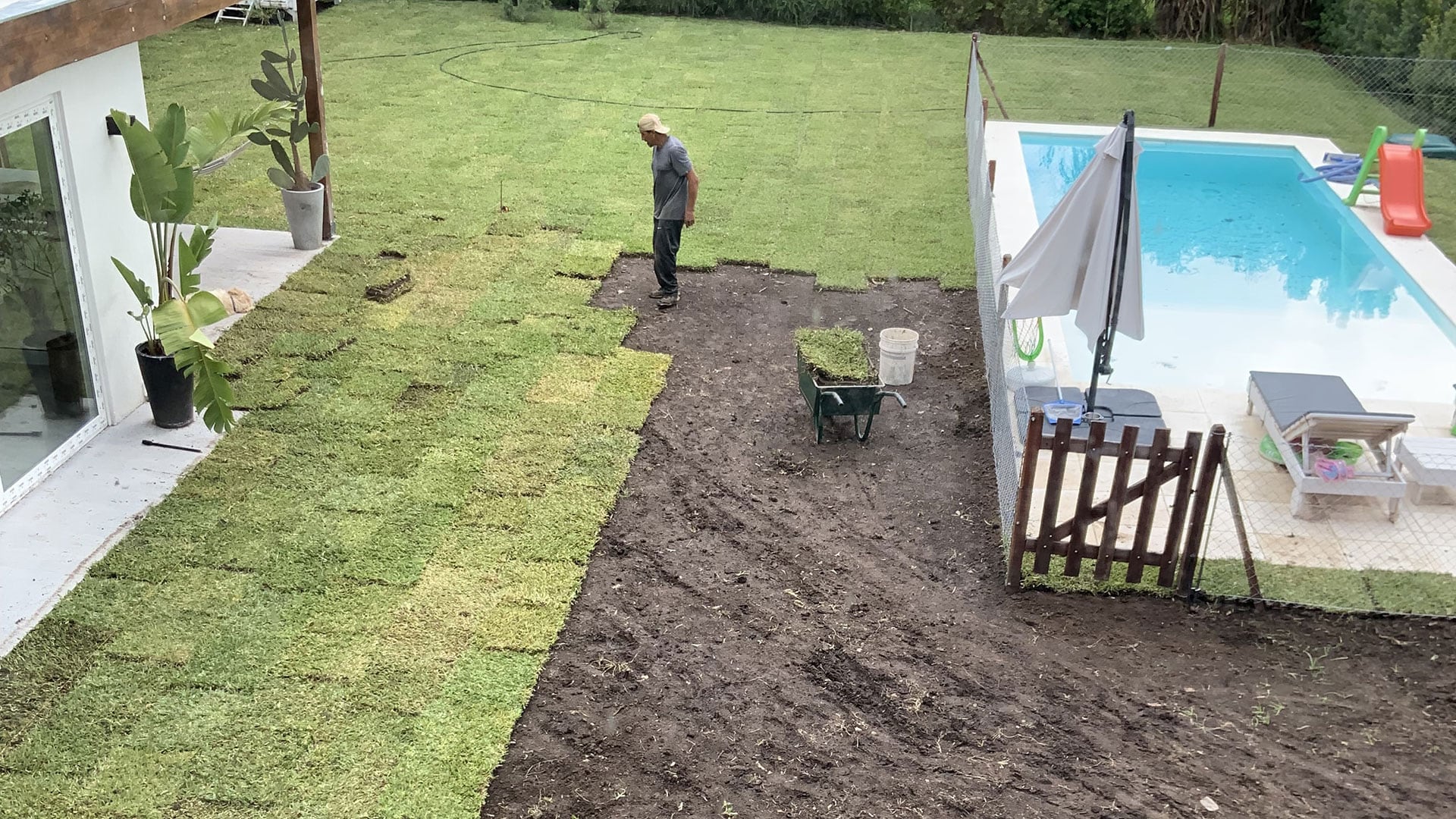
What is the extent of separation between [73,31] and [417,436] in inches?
150

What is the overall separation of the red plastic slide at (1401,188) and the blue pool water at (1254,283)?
15.9 inches

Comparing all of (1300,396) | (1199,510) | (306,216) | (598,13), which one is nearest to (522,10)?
(598,13)

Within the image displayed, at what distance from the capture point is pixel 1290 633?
25.7 feet

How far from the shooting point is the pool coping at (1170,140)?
1365 centimetres

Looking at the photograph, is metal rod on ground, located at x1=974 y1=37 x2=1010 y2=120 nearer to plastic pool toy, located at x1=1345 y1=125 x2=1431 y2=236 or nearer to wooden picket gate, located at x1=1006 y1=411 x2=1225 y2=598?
plastic pool toy, located at x1=1345 y1=125 x2=1431 y2=236

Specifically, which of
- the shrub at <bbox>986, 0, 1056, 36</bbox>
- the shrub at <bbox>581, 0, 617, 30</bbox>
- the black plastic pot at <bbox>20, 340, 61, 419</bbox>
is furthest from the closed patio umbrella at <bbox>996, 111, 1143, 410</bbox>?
the shrub at <bbox>986, 0, 1056, 36</bbox>

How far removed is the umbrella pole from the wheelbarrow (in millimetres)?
1688

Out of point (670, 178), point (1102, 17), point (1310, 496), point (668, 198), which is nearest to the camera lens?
point (1310, 496)

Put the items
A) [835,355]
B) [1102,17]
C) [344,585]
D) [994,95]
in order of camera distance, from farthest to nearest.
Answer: [1102,17], [994,95], [835,355], [344,585]

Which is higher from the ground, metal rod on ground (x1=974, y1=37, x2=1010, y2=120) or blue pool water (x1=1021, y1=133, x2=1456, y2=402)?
metal rod on ground (x1=974, y1=37, x2=1010, y2=120)

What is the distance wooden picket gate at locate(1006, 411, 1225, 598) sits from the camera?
782 cm

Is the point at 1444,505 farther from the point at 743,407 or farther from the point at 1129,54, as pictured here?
the point at 1129,54

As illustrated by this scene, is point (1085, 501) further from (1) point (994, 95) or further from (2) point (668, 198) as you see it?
(1) point (994, 95)

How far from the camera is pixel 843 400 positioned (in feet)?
32.2
